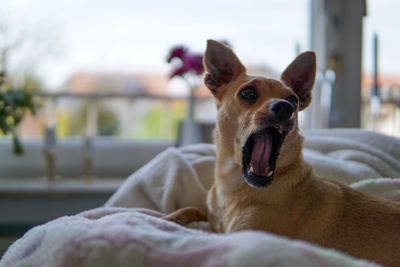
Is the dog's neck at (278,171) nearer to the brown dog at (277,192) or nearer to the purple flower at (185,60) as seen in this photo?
the brown dog at (277,192)

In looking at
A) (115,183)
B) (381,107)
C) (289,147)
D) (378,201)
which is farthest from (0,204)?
(381,107)

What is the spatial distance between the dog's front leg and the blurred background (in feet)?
2.71

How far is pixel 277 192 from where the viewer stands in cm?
118

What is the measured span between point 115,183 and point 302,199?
1.11m

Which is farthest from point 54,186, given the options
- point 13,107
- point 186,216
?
point 186,216

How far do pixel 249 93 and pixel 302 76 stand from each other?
0.70ft

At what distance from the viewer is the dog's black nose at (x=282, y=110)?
3.63ft

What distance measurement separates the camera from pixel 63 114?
2463mm

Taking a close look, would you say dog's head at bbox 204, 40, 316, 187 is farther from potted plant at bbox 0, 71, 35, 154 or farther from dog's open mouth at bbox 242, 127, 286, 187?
potted plant at bbox 0, 71, 35, 154

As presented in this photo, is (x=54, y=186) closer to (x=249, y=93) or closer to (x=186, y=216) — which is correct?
(x=186, y=216)

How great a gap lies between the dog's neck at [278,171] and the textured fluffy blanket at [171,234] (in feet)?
0.54

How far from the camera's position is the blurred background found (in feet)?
7.63

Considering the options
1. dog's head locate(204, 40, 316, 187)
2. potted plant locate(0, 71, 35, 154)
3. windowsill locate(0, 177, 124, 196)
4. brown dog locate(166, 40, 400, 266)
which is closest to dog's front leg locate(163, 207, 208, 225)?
brown dog locate(166, 40, 400, 266)

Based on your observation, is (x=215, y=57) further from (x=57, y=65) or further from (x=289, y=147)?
(x=57, y=65)
